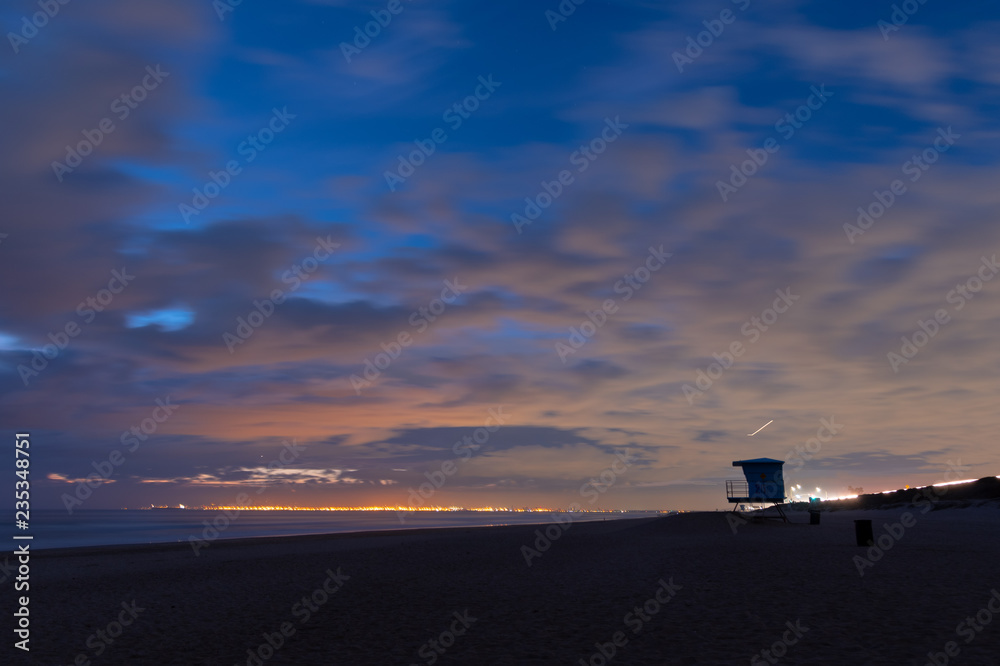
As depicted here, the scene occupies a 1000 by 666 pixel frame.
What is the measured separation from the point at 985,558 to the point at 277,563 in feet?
81.9

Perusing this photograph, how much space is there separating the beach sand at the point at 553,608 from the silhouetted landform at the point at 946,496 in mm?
48618

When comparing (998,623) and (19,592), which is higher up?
(19,592)

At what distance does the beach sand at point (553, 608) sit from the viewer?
36.9ft

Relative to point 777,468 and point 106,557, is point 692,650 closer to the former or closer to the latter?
point 106,557

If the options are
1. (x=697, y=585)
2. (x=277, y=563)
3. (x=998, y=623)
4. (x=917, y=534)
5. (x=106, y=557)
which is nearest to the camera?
(x=998, y=623)

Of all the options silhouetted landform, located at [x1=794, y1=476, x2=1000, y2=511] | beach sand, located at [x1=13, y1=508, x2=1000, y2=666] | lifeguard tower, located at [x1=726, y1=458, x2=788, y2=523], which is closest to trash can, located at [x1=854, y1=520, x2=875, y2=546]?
beach sand, located at [x1=13, y1=508, x2=1000, y2=666]

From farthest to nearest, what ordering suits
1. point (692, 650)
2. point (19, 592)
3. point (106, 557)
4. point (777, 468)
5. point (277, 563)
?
point (777, 468), point (106, 557), point (277, 563), point (19, 592), point (692, 650)

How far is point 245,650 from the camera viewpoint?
40.4 ft

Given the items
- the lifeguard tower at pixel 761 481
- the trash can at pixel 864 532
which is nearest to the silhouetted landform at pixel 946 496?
the lifeguard tower at pixel 761 481

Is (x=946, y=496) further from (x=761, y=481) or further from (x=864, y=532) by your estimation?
(x=864, y=532)

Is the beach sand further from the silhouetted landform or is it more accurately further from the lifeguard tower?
the silhouetted landform

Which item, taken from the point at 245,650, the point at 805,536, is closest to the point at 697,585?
the point at 245,650

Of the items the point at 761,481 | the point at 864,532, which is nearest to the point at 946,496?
the point at 761,481

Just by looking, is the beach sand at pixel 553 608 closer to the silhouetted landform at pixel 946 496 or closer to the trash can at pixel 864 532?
the trash can at pixel 864 532
